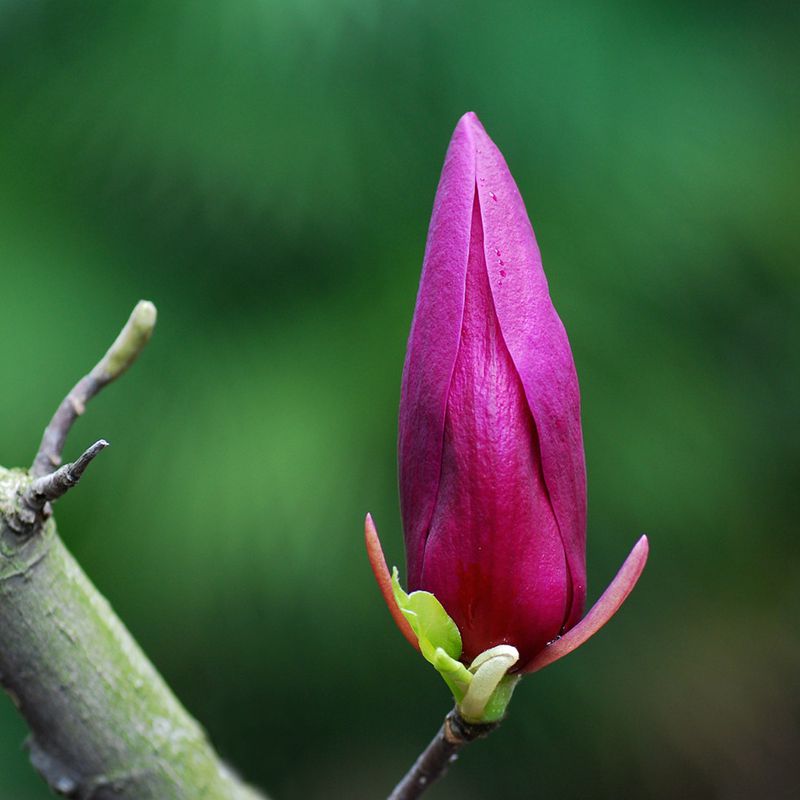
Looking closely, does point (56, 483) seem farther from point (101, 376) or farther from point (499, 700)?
point (499, 700)

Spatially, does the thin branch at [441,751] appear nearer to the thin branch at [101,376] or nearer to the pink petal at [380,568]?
the pink petal at [380,568]

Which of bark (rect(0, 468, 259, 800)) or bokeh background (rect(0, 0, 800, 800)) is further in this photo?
bokeh background (rect(0, 0, 800, 800))

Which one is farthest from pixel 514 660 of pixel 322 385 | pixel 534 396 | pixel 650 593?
pixel 650 593

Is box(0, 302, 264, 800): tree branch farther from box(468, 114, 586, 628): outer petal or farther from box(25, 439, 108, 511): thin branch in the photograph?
box(468, 114, 586, 628): outer petal

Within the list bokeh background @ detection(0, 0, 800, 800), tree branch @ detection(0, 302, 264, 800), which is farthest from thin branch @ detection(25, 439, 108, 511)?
bokeh background @ detection(0, 0, 800, 800)

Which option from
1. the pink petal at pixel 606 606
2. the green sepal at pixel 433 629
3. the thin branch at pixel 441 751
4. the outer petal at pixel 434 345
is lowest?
the thin branch at pixel 441 751

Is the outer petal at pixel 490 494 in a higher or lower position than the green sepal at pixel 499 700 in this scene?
higher

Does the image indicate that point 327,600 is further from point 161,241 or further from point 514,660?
point 514,660

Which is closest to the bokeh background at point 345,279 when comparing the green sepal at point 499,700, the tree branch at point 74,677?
the tree branch at point 74,677
